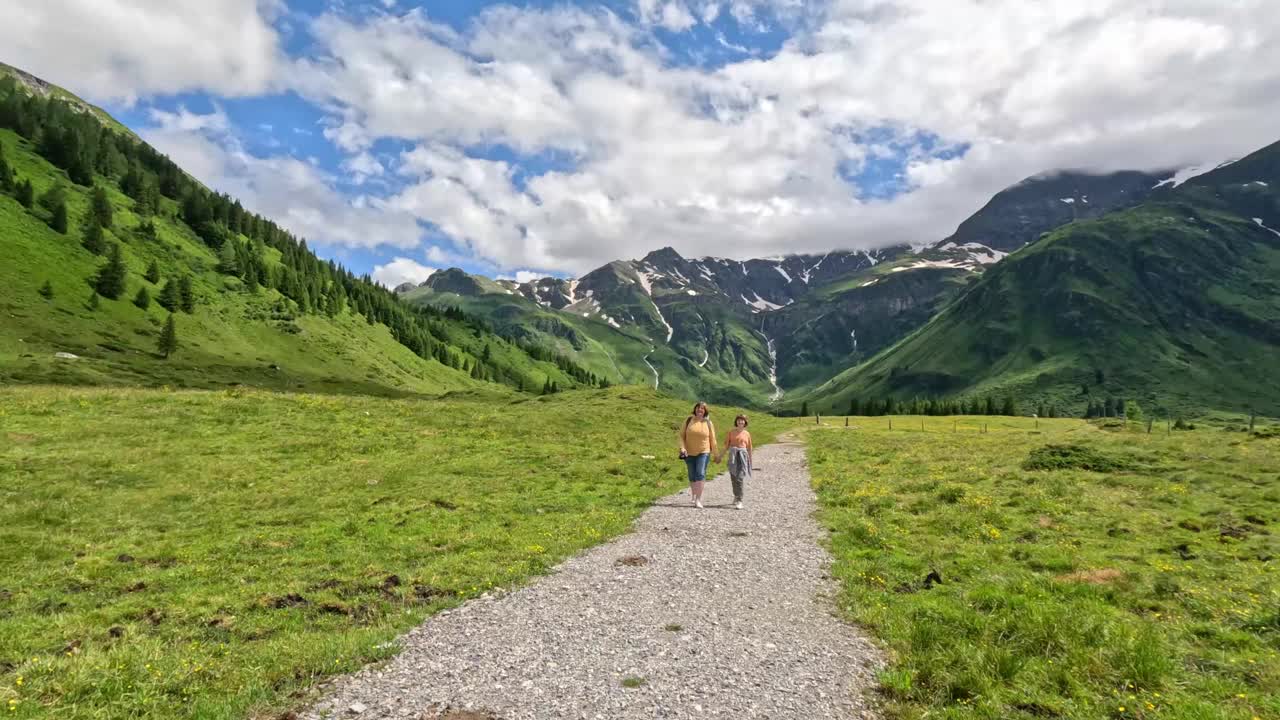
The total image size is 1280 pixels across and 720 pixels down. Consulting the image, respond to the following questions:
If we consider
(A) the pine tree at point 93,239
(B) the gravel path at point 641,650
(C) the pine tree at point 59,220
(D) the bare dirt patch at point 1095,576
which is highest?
(C) the pine tree at point 59,220

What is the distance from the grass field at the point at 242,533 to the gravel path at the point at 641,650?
127 cm

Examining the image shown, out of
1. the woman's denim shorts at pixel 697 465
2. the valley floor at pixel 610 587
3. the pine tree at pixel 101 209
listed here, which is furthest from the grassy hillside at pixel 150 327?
the woman's denim shorts at pixel 697 465

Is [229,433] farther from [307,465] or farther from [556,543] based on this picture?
[556,543]

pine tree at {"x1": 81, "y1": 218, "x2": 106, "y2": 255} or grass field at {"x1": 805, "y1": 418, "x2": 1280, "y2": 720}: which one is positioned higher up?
pine tree at {"x1": 81, "y1": 218, "x2": 106, "y2": 255}

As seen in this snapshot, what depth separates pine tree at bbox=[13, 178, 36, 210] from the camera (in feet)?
443

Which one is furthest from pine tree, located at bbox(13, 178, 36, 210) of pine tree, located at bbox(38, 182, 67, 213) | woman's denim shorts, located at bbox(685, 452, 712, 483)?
woman's denim shorts, located at bbox(685, 452, 712, 483)

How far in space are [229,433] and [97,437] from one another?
21.7 feet

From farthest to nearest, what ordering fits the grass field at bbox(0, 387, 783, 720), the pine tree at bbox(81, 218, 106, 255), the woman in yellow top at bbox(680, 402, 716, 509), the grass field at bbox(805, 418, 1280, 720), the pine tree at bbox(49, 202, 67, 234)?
the pine tree at bbox(81, 218, 106, 255), the pine tree at bbox(49, 202, 67, 234), the woman in yellow top at bbox(680, 402, 716, 509), the grass field at bbox(0, 387, 783, 720), the grass field at bbox(805, 418, 1280, 720)

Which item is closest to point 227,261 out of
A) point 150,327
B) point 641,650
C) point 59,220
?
point 59,220

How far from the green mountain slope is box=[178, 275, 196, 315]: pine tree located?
3.27 feet

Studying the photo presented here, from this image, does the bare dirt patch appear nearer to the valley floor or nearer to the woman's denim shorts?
the valley floor

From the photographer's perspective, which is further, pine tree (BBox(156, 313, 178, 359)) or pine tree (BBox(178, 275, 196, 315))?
pine tree (BBox(178, 275, 196, 315))

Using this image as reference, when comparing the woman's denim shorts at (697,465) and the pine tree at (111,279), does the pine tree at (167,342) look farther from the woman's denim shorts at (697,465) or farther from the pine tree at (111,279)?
the woman's denim shorts at (697,465)

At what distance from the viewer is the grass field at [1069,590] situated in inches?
365
